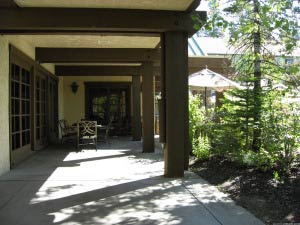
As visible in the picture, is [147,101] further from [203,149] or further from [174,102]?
[174,102]

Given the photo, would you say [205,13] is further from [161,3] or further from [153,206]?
[153,206]

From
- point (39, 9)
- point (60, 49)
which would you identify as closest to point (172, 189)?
point (39, 9)

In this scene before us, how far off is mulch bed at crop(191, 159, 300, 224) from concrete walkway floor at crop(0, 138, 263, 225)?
195 millimetres

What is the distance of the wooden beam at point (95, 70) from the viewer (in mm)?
14031

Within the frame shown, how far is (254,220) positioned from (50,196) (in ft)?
9.07

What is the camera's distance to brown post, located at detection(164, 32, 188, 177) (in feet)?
21.8

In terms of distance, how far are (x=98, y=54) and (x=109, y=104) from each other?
703cm

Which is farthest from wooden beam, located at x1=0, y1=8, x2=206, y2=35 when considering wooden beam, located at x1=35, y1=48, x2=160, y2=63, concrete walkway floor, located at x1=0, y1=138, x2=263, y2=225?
wooden beam, located at x1=35, y1=48, x2=160, y2=63

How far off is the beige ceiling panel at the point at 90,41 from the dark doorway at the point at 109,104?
686cm

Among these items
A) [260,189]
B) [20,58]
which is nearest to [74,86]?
[20,58]

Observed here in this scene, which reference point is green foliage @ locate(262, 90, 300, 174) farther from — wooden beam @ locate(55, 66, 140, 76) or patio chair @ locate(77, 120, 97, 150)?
wooden beam @ locate(55, 66, 140, 76)

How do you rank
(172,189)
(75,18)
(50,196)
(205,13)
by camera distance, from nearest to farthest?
(50,196)
(172,189)
(75,18)
(205,13)

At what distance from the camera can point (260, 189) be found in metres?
5.45

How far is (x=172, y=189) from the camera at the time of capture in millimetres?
5820
